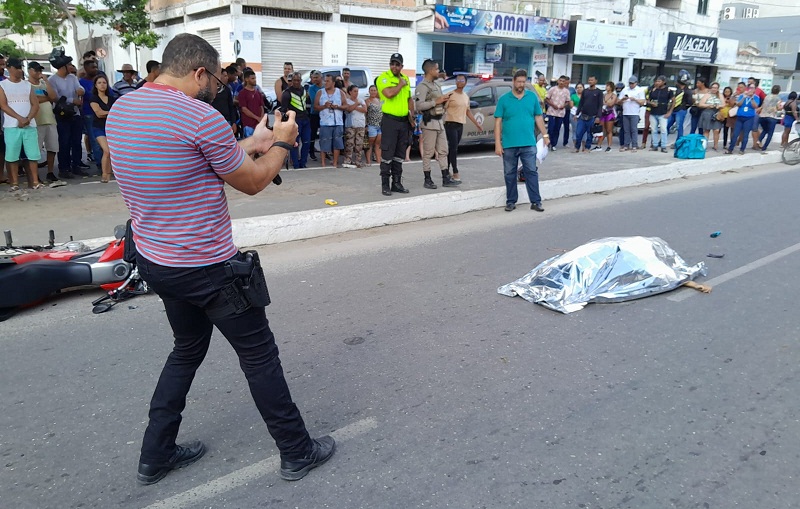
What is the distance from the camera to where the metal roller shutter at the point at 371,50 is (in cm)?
2278

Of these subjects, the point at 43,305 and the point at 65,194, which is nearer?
the point at 43,305

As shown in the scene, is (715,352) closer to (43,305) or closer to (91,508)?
(91,508)

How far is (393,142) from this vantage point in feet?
29.7

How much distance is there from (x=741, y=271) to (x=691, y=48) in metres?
35.1

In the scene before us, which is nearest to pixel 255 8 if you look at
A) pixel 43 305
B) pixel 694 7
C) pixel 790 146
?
pixel 790 146

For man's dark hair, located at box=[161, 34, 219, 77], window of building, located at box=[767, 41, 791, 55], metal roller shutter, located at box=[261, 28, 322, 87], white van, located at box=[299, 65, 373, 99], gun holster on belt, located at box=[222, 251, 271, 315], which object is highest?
window of building, located at box=[767, 41, 791, 55]

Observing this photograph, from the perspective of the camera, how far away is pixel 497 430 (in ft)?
10.6

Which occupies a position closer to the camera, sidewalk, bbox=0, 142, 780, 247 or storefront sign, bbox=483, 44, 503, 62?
sidewalk, bbox=0, 142, 780, 247

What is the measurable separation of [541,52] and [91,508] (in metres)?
30.1

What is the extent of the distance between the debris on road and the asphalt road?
134 mm

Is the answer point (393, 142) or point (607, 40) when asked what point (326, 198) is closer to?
point (393, 142)

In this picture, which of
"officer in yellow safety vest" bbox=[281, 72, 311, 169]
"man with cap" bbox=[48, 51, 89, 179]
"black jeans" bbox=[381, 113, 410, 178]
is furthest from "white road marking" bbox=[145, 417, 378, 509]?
"man with cap" bbox=[48, 51, 89, 179]

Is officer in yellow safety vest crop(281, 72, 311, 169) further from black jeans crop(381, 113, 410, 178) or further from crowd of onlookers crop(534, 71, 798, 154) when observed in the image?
crowd of onlookers crop(534, 71, 798, 154)

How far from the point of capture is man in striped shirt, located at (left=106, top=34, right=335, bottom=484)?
239 cm
